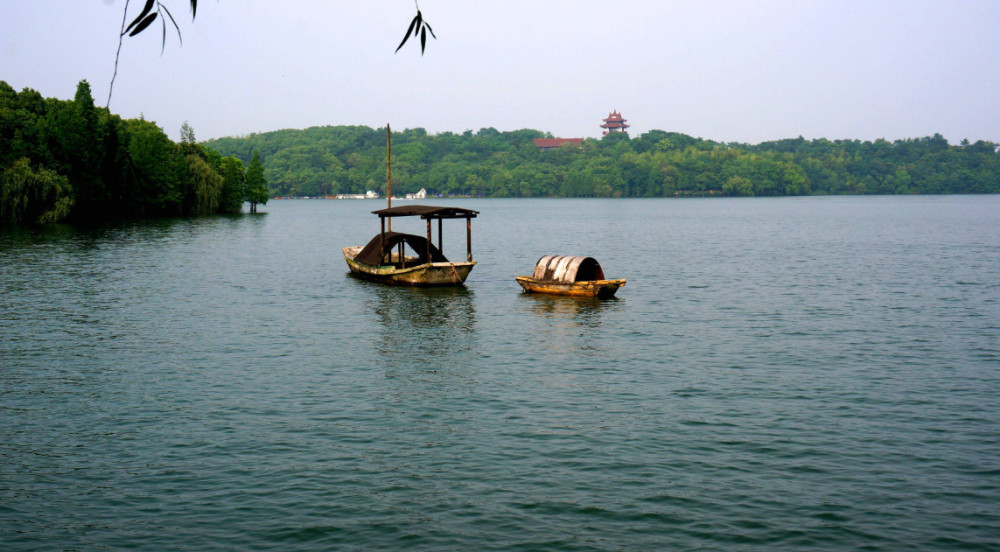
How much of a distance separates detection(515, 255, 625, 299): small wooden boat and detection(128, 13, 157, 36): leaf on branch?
3529cm

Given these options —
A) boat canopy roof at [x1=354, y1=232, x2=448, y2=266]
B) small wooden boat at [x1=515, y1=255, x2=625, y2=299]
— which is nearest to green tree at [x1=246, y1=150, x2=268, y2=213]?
boat canopy roof at [x1=354, y1=232, x2=448, y2=266]

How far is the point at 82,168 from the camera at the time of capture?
101438 mm

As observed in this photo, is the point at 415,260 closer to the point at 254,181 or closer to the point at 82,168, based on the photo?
the point at 82,168

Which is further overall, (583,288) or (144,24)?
(583,288)

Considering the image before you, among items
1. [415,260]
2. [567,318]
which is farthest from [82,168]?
[567,318]

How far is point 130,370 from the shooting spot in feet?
80.1

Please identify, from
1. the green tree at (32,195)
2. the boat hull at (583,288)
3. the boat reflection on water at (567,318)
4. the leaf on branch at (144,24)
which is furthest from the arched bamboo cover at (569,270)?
the green tree at (32,195)

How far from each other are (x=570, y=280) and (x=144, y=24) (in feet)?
117

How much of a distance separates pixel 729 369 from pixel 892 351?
6.81 m

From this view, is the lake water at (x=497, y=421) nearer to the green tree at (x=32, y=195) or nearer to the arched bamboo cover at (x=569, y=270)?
the arched bamboo cover at (x=569, y=270)

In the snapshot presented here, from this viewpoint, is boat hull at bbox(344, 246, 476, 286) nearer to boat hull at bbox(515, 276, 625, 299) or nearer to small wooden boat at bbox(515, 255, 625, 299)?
small wooden boat at bbox(515, 255, 625, 299)

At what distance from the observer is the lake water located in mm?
13414

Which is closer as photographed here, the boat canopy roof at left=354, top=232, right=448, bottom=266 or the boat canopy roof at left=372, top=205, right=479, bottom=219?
the boat canopy roof at left=372, top=205, right=479, bottom=219

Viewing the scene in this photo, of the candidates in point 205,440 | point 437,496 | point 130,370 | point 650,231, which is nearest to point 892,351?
point 437,496
